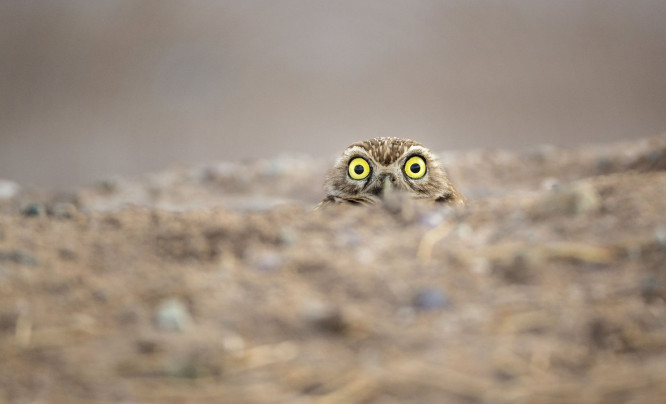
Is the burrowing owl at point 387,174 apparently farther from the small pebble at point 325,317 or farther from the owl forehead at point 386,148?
the small pebble at point 325,317

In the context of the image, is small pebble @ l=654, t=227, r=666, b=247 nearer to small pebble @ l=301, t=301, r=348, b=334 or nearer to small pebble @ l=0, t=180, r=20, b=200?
small pebble @ l=301, t=301, r=348, b=334

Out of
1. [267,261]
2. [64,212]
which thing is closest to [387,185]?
[64,212]

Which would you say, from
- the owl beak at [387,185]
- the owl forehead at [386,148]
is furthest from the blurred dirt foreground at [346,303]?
the owl forehead at [386,148]

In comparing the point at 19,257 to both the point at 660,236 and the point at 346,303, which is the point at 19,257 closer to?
the point at 346,303

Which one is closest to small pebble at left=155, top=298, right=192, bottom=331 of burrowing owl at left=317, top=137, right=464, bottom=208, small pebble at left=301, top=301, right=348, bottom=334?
small pebble at left=301, top=301, right=348, bottom=334

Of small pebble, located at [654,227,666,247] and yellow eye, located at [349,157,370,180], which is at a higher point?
yellow eye, located at [349,157,370,180]
